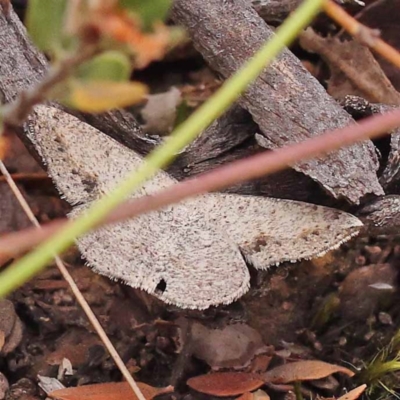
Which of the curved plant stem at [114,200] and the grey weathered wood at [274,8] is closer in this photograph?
the curved plant stem at [114,200]

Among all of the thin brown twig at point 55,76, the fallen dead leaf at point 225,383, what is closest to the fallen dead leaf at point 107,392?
the fallen dead leaf at point 225,383

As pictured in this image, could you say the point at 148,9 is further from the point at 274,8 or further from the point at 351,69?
the point at 351,69

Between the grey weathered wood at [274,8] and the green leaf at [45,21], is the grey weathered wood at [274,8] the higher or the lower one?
the higher one

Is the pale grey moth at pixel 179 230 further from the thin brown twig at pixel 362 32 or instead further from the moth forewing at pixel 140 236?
the thin brown twig at pixel 362 32

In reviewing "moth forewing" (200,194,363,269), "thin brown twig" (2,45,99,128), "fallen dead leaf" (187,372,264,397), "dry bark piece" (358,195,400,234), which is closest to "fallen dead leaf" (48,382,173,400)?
"fallen dead leaf" (187,372,264,397)

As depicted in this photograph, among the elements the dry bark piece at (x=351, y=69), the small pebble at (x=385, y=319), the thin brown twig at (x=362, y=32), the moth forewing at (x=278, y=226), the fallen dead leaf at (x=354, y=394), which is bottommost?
the fallen dead leaf at (x=354, y=394)

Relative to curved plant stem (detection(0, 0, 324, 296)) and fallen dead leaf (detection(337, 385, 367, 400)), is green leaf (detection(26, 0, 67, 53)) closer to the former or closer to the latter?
curved plant stem (detection(0, 0, 324, 296))

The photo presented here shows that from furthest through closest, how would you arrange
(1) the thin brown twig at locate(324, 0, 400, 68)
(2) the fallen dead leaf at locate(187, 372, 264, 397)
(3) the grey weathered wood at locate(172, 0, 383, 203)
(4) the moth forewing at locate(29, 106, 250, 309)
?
(2) the fallen dead leaf at locate(187, 372, 264, 397) < (3) the grey weathered wood at locate(172, 0, 383, 203) < (4) the moth forewing at locate(29, 106, 250, 309) < (1) the thin brown twig at locate(324, 0, 400, 68)

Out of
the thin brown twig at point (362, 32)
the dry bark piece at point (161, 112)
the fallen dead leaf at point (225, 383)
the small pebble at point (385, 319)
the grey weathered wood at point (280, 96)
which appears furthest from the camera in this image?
the dry bark piece at point (161, 112)
